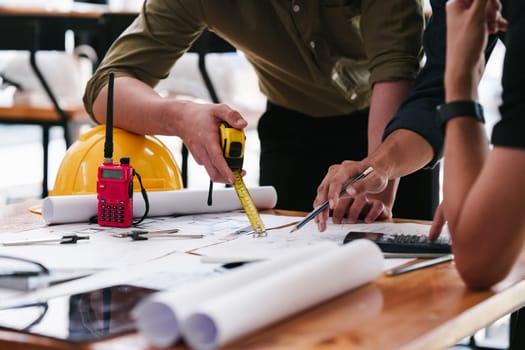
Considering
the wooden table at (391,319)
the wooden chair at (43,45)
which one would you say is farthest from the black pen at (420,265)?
the wooden chair at (43,45)

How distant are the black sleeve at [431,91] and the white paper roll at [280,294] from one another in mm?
543

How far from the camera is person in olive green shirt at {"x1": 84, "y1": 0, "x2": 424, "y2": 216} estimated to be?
6.11ft

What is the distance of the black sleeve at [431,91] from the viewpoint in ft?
Answer: 5.38

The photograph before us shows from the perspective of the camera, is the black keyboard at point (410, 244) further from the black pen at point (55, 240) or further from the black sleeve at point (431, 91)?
the black pen at point (55, 240)

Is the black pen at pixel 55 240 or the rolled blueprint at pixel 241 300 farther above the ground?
the rolled blueprint at pixel 241 300

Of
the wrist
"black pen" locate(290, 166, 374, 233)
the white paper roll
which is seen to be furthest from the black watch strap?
"black pen" locate(290, 166, 374, 233)

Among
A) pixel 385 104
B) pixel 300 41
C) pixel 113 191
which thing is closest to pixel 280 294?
pixel 113 191

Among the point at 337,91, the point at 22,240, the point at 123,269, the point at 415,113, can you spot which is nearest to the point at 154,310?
the point at 123,269

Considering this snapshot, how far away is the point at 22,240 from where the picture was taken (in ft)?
4.87

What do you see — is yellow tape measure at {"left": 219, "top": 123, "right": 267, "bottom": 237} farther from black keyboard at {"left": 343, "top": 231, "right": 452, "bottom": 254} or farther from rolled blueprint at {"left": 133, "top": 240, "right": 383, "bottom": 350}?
rolled blueprint at {"left": 133, "top": 240, "right": 383, "bottom": 350}

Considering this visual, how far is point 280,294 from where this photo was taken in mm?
951

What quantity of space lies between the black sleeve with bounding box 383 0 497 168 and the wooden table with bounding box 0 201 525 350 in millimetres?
446

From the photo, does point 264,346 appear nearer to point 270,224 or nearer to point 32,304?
point 32,304

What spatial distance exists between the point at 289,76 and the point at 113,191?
724 mm
